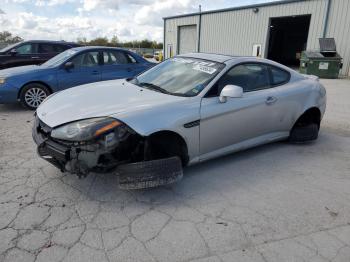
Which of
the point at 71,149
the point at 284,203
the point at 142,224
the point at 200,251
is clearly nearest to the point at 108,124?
the point at 71,149

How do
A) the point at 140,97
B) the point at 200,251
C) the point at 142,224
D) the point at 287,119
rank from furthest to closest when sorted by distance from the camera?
→ 1. the point at 287,119
2. the point at 140,97
3. the point at 142,224
4. the point at 200,251

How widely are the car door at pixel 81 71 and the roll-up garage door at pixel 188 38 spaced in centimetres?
2008

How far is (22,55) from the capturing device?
984 centimetres

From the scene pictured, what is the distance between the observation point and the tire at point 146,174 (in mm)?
2826

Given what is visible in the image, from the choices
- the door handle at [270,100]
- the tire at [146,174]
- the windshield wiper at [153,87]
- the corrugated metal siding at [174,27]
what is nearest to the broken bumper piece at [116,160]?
the tire at [146,174]

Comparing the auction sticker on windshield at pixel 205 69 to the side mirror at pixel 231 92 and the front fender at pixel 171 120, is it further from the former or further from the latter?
the front fender at pixel 171 120

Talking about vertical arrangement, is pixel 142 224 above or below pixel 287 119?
below

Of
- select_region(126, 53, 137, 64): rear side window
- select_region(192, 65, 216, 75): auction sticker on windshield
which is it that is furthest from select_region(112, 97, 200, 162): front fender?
select_region(126, 53, 137, 64): rear side window

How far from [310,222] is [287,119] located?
6.60 ft

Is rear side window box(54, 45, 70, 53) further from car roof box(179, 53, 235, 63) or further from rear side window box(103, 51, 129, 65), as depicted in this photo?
car roof box(179, 53, 235, 63)

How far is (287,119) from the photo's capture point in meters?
4.44

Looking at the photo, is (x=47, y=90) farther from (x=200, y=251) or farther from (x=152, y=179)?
(x=200, y=251)

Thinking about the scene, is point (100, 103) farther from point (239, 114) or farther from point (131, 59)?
point (131, 59)

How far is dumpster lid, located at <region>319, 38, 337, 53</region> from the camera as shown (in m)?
16.0
